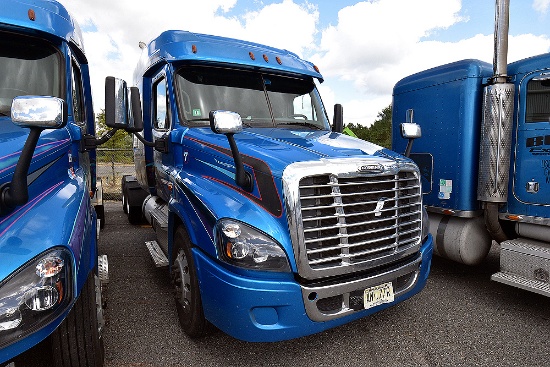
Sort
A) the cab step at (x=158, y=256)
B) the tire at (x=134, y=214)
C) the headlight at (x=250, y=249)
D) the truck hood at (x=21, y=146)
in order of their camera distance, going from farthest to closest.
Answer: the tire at (x=134, y=214) → the cab step at (x=158, y=256) → the headlight at (x=250, y=249) → the truck hood at (x=21, y=146)

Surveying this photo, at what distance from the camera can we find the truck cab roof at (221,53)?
3.92m

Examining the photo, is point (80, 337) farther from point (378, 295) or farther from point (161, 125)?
point (161, 125)

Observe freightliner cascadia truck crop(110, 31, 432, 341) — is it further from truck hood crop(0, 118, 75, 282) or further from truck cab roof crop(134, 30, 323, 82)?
truck hood crop(0, 118, 75, 282)

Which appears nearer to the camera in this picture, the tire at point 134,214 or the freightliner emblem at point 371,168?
the freightliner emblem at point 371,168

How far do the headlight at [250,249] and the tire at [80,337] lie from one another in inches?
36.2

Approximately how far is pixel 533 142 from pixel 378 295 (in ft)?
8.51

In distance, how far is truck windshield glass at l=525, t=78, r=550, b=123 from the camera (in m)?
3.90

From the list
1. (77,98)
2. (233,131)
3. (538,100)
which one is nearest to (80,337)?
(233,131)

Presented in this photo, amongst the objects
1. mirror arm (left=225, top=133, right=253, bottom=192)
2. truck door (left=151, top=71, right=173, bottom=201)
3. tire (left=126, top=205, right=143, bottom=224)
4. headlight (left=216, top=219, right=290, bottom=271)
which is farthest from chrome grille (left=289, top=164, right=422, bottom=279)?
tire (left=126, top=205, right=143, bottom=224)

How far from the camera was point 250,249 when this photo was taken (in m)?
2.55

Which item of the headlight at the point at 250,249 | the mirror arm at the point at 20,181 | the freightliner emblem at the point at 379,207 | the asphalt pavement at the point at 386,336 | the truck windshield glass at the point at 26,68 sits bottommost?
the asphalt pavement at the point at 386,336

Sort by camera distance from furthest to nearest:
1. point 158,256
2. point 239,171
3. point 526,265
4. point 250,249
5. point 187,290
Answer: point 158,256
point 526,265
point 187,290
point 239,171
point 250,249

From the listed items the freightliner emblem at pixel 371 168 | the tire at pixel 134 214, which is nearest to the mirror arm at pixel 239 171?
the freightliner emblem at pixel 371 168

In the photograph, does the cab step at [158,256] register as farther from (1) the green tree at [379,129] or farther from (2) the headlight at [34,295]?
(1) the green tree at [379,129]
